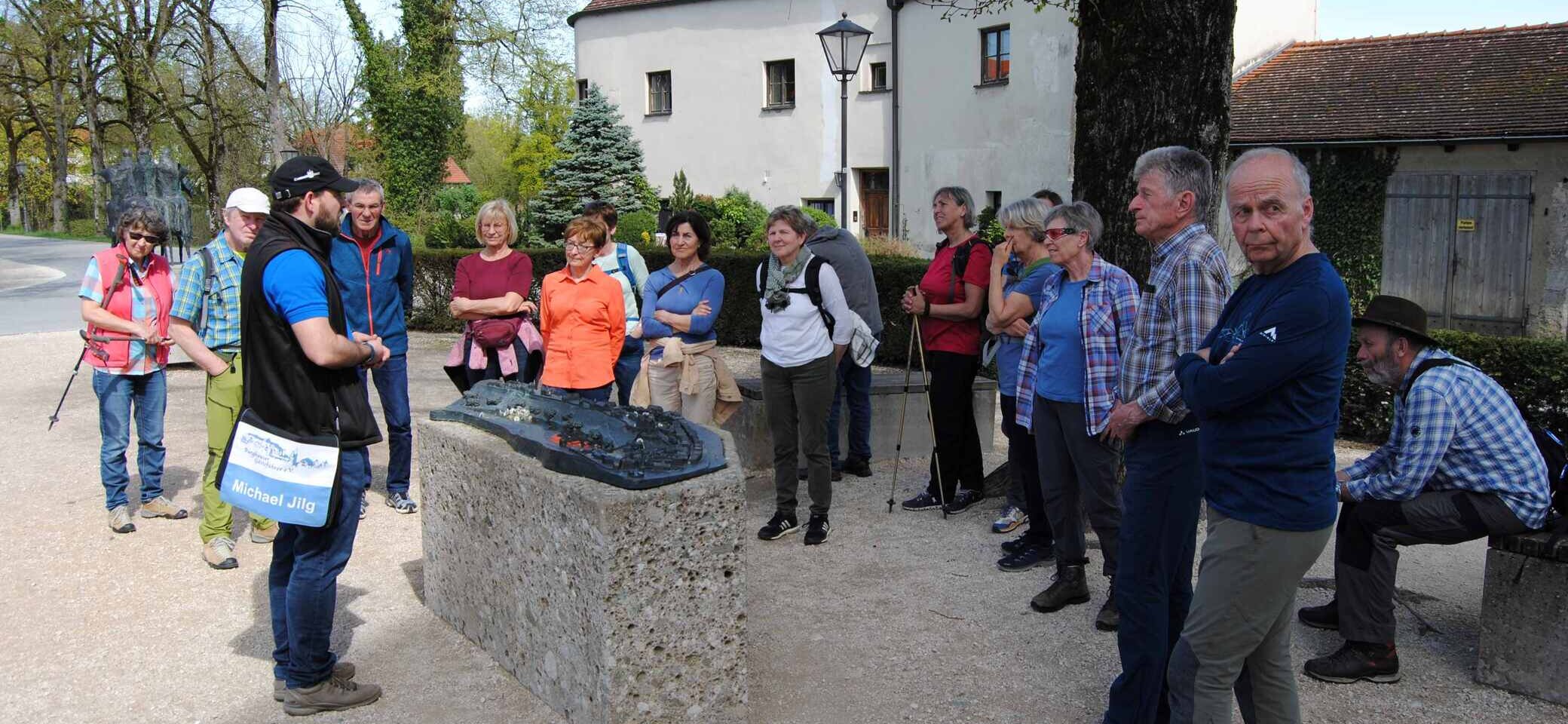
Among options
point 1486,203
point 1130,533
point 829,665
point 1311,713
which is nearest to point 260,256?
point 829,665

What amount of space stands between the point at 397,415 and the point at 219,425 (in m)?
1.04

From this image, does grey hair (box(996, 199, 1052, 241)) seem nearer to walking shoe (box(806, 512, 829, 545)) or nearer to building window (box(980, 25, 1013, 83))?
walking shoe (box(806, 512, 829, 545))

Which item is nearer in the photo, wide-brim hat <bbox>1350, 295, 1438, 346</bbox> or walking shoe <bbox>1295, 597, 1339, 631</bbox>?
wide-brim hat <bbox>1350, 295, 1438, 346</bbox>

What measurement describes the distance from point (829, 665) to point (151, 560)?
3635 millimetres

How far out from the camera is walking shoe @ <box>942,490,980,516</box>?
6.77m

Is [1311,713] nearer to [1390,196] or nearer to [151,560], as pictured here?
[151,560]

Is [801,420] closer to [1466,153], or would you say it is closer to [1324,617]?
[1324,617]

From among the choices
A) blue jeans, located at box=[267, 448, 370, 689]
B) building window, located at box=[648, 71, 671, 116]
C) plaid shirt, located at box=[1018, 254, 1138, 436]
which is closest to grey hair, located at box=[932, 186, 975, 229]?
plaid shirt, located at box=[1018, 254, 1138, 436]

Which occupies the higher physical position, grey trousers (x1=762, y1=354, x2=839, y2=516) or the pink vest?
the pink vest

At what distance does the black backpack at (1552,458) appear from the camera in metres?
4.25

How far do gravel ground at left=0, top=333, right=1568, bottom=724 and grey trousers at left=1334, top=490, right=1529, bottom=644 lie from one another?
0.82ft

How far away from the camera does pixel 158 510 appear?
21.6 feet

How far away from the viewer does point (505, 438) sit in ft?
14.6

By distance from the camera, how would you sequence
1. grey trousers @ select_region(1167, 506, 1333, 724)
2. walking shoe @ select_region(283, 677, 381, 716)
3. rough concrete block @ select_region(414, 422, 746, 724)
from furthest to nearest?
walking shoe @ select_region(283, 677, 381, 716), rough concrete block @ select_region(414, 422, 746, 724), grey trousers @ select_region(1167, 506, 1333, 724)
